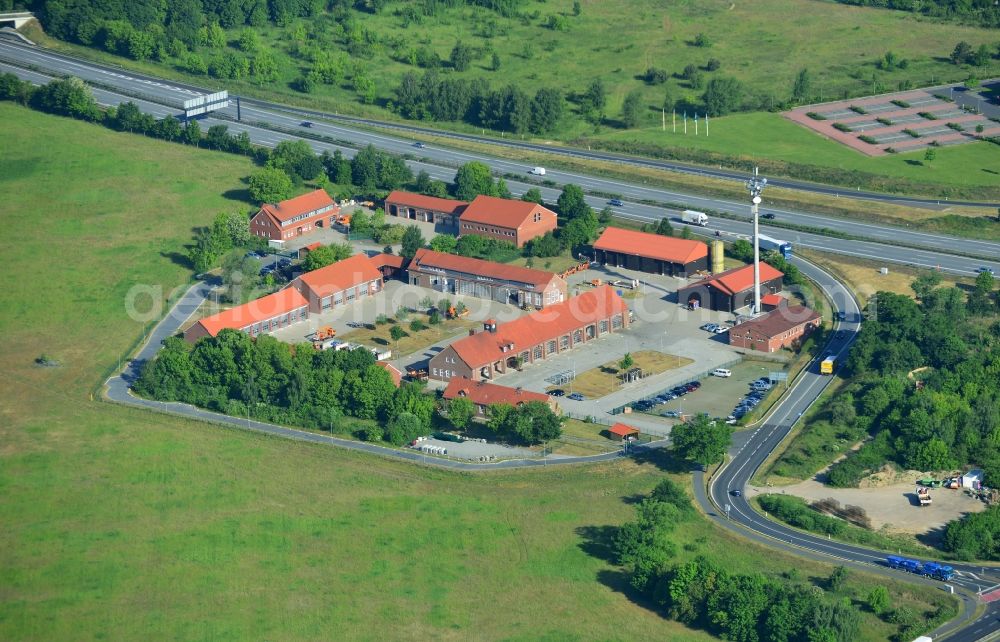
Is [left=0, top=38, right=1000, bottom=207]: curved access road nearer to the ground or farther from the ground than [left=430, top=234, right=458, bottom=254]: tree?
farther from the ground

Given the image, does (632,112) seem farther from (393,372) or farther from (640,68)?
(393,372)

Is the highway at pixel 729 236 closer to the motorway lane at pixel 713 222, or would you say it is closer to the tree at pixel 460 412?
the motorway lane at pixel 713 222

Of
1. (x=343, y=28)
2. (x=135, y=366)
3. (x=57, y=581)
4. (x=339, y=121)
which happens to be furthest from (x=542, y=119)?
(x=57, y=581)

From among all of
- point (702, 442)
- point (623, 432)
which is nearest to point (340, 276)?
point (623, 432)

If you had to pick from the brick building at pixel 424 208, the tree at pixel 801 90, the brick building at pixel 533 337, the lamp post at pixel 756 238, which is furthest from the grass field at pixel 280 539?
the tree at pixel 801 90

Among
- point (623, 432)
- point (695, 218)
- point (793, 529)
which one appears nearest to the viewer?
point (793, 529)

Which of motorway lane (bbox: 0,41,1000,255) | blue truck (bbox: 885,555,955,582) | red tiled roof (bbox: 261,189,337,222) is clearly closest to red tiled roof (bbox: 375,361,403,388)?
red tiled roof (bbox: 261,189,337,222)

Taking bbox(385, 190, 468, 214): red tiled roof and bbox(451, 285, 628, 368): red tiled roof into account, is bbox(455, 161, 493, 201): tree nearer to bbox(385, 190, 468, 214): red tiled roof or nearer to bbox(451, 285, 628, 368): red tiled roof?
bbox(385, 190, 468, 214): red tiled roof
